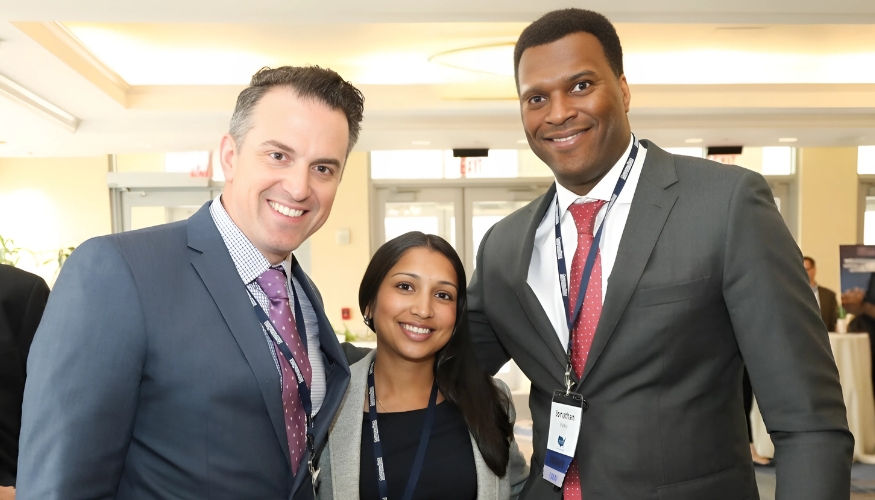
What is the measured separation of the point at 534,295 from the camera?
5.65 ft

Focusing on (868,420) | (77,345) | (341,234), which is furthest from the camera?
(341,234)

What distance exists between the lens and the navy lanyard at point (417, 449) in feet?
6.70

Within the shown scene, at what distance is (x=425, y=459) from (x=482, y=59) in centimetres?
449

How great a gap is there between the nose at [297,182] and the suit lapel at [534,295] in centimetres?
62

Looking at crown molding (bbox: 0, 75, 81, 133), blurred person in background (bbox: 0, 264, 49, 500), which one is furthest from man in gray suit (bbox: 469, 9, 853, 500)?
crown molding (bbox: 0, 75, 81, 133)

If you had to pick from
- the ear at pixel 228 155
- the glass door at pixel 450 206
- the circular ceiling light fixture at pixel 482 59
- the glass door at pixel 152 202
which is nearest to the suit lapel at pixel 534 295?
the ear at pixel 228 155

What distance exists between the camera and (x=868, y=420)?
20.7 feet

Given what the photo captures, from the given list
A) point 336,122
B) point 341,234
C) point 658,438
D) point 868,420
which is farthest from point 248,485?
point 341,234

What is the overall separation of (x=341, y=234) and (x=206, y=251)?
26.3ft

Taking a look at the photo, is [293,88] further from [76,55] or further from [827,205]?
[827,205]

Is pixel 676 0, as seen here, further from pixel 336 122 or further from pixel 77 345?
pixel 77 345

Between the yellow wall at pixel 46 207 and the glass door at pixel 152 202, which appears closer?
the yellow wall at pixel 46 207

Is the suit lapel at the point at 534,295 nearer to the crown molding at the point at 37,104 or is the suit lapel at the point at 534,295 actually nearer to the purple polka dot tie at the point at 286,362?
the purple polka dot tie at the point at 286,362

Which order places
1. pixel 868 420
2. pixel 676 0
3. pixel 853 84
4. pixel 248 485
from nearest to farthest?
pixel 248 485 < pixel 676 0 < pixel 868 420 < pixel 853 84
